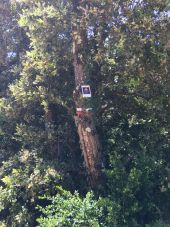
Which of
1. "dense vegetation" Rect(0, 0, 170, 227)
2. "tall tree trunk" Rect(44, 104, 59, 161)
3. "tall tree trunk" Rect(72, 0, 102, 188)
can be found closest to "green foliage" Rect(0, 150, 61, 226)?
"dense vegetation" Rect(0, 0, 170, 227)

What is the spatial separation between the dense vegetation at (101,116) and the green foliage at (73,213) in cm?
3

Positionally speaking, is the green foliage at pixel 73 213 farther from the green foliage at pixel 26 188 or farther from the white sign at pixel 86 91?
the white sign at pixel 86 91

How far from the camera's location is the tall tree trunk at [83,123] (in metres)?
6.93

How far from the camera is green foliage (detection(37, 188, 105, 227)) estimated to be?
5773 millimetres

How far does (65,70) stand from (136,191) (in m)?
2.89

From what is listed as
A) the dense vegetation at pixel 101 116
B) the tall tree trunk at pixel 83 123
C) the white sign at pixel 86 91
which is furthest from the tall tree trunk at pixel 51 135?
the white sign at pixel 86 91

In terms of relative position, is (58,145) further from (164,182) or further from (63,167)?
(164,182)

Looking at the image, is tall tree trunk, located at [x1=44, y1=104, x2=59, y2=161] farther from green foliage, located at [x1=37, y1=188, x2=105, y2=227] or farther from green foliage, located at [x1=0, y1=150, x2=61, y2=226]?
green foliage, located at [x1=37, y1=188, x2=105, y2=227]

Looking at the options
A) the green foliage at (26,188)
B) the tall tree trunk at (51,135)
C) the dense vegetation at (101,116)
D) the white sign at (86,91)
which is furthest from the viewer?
the tall tree trunk at (51,135)

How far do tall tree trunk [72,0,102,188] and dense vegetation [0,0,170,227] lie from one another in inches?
4.3

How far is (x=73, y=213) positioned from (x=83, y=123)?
181 centimetres

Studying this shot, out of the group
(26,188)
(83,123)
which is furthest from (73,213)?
(83,123)

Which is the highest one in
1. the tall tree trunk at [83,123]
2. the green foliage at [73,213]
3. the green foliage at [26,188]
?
the tall tree trunk at [83,123]

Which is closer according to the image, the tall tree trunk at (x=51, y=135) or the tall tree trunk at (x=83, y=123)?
the tall tree trunk at (x=83, y=123)
